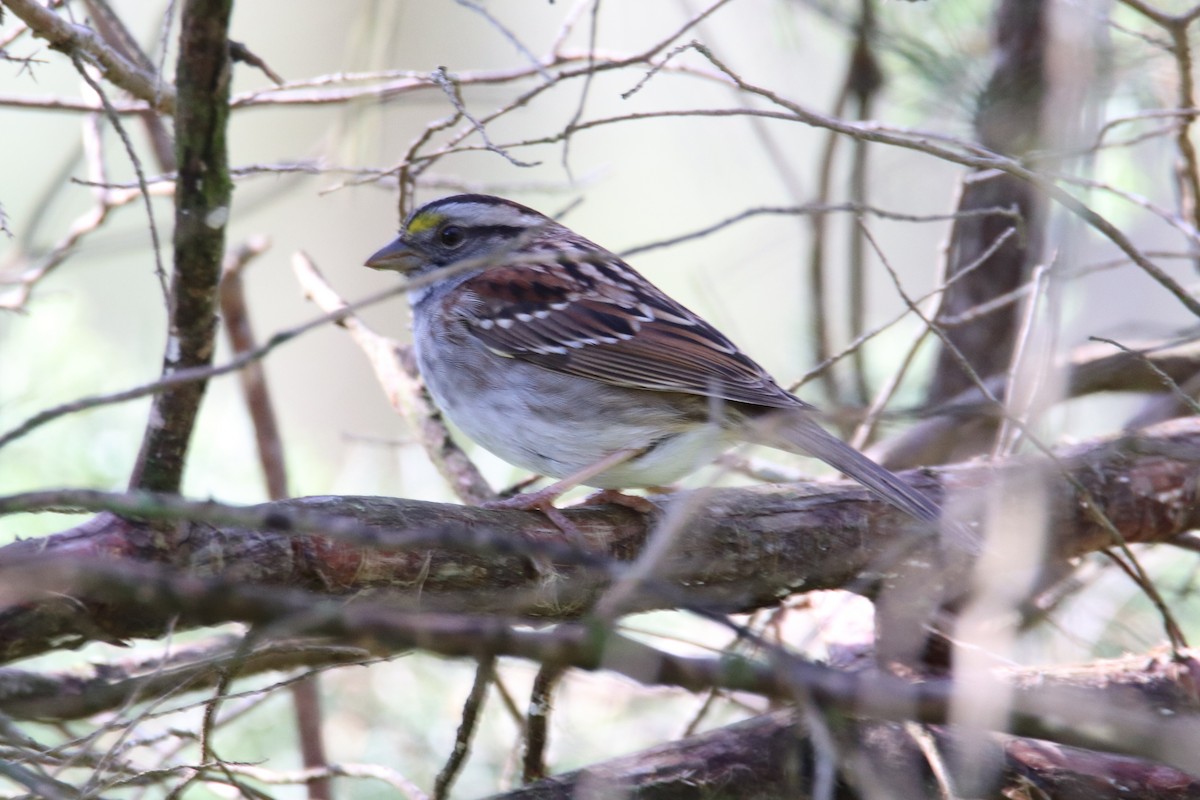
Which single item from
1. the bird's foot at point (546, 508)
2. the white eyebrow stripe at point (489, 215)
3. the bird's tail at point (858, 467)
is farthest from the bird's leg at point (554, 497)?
the white eyebrow stripe at point (489, 215)

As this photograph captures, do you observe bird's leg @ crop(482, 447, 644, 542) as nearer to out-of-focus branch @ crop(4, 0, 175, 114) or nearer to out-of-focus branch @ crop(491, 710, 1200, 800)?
out-of-focus branch @ crop(491, 710, 1200, 800)

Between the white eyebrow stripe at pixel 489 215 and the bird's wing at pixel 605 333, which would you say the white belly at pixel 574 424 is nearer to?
the bird's wing at pixel 605 333

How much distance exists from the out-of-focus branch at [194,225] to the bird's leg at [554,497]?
800 millimetres

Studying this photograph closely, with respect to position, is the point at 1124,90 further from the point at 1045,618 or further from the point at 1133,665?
the point at 1133,665

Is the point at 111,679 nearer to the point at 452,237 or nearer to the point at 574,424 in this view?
the point at 574,424

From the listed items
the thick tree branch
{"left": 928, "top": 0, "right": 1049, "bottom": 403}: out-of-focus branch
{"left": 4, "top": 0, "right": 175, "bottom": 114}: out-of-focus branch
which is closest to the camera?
the thick tree branch

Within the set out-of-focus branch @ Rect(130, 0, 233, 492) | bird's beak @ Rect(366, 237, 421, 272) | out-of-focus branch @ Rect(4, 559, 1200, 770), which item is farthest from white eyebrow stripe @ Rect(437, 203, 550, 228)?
out-of-focus branch @ Rect(4, 559, 1200, 770)

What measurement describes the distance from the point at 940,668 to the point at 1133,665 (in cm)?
42

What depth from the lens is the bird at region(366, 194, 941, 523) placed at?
2.75 metres

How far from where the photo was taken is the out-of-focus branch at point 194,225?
5.20ft

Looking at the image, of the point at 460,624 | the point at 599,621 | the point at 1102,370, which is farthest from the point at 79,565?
the point at 1102,370

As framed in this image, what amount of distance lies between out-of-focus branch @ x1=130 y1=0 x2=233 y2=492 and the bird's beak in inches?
62.6

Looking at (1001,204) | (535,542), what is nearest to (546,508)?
(535,542)

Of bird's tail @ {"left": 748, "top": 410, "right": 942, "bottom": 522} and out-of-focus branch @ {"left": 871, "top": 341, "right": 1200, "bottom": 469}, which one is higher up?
out-of-focus branch @ {"left": 871, "top": 341, "right": 1200, "bottom": 469}
